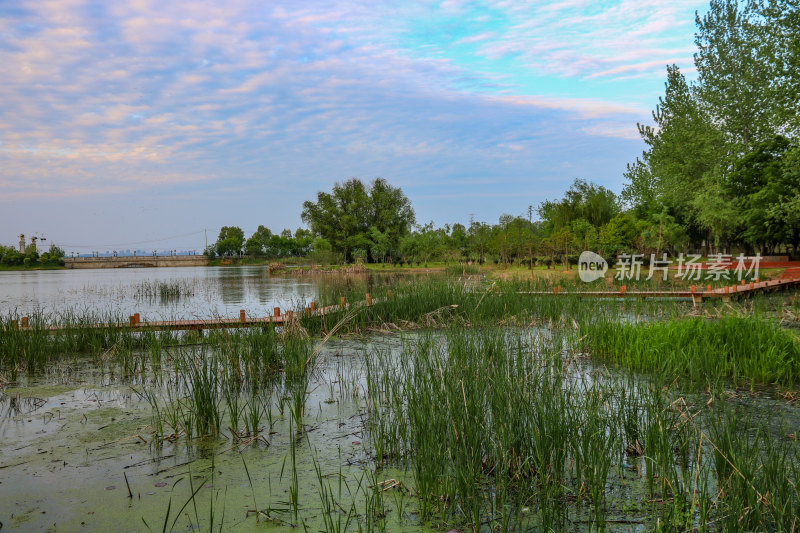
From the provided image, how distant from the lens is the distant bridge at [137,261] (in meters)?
66.1

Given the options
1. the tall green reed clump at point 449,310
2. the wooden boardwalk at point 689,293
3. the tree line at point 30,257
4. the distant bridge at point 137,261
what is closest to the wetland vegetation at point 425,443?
the tall green reed clump at point 449,310

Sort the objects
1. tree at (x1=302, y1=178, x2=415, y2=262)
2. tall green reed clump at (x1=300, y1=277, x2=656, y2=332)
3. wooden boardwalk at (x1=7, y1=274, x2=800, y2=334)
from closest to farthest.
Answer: wooden boardwalk at (x1=7, y1=274, x2=800, y2=334), tall green reed clump at (x1=300, y1=277, x2=656, y2=332), tree at (x1=302, y1=178, x2=415, y2=262)

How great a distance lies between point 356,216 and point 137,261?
1538 inches

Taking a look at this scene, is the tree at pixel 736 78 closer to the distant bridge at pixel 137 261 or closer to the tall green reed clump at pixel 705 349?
the tall green reed clump at pixel 705 349

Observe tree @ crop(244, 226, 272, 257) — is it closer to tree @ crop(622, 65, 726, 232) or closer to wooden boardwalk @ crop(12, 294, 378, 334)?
tree @ crop(622, 65, 726, 232)

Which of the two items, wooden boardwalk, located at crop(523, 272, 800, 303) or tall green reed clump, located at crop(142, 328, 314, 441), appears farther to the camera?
wooden boardwalk, located at crop(523, 272, 800, 303)

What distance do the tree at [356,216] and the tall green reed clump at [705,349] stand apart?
40.9 metres

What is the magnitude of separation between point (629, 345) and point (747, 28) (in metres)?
24.3

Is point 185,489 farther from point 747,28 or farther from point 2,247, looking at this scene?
point 2,247

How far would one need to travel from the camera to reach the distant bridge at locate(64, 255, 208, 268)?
66.1 metres

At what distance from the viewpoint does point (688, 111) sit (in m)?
27.5

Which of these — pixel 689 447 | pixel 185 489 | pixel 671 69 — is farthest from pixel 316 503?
pixel 671 69

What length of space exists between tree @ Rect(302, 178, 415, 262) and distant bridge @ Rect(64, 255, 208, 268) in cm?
3018

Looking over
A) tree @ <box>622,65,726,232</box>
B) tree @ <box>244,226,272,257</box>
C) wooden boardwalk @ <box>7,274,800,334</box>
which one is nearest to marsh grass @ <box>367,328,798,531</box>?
wooden boardwalk @ <box>7,274,800,334</box>
